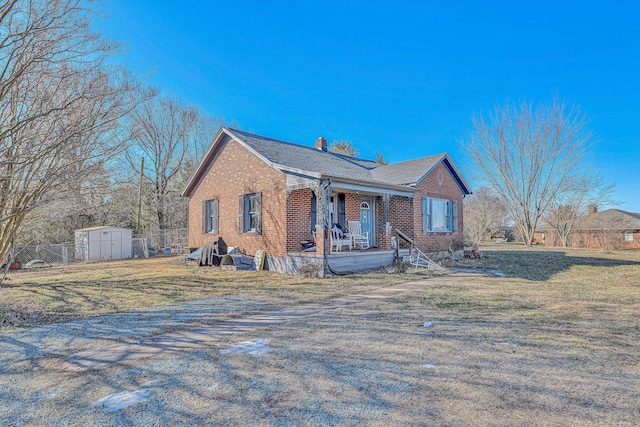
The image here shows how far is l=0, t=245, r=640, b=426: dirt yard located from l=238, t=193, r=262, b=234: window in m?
7.87

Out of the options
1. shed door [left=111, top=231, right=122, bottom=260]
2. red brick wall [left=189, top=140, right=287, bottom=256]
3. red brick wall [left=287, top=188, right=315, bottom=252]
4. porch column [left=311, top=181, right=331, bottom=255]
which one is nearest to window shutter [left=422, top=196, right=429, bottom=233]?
red brick wall [left=287, top=188, right=315, bottom=252]

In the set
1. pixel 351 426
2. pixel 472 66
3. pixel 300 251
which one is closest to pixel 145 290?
pixel 300 251

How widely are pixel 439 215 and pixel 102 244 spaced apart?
19.5m

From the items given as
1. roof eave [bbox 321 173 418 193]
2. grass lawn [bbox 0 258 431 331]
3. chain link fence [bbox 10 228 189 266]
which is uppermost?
roof eave [bbox 321 173 418 193]

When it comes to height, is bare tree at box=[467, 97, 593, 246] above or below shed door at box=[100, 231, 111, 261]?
above

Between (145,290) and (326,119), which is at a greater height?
(326,119)

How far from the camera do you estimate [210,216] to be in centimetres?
1603

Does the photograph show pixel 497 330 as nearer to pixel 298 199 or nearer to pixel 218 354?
pixel 218 354

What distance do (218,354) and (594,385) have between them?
3.71 m

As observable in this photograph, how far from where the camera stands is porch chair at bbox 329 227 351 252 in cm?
1200

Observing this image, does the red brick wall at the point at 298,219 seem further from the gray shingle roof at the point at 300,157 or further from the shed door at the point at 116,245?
the shed door at the point at 116,245

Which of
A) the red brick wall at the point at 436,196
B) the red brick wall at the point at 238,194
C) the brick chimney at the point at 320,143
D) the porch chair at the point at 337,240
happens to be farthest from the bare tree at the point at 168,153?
the red brick wall at the point at 436,196

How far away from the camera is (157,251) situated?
22.9m

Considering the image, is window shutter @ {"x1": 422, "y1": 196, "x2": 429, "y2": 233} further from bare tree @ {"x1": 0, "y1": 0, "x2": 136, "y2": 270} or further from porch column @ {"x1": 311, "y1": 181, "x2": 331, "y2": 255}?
bare tree @ {"x1": 0, "y1": 0, "x2": 136, "y2": 270}
